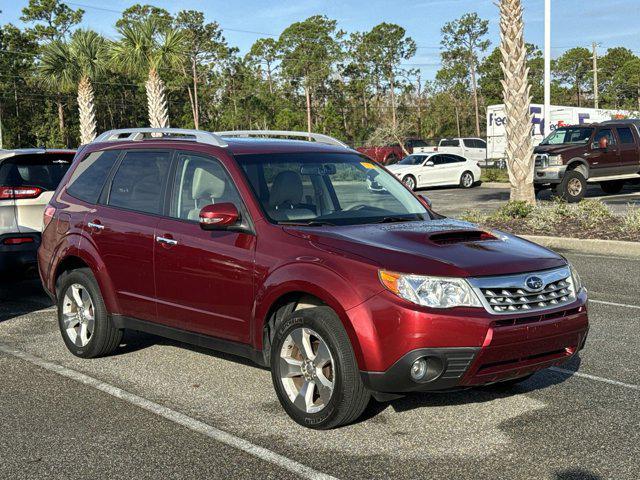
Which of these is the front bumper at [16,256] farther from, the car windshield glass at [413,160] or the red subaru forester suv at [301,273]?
the car windshield glass at [413,160]

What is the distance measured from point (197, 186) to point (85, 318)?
5.49 ft

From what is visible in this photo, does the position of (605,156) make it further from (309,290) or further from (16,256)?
(309,290)

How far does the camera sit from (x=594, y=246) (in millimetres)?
12992

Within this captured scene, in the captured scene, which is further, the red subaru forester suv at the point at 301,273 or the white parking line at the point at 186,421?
the red subaru forester suv at the point at 301,273

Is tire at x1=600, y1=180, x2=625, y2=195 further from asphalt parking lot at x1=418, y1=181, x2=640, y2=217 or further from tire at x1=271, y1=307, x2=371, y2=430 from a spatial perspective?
tire at x1=271, y1=307, x2=371, y2=430

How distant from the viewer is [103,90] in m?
83.2

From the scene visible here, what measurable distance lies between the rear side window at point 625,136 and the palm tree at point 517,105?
22.4 ft

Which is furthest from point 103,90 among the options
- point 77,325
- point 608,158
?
point 77,325

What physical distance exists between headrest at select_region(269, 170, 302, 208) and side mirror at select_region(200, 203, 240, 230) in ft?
1.09

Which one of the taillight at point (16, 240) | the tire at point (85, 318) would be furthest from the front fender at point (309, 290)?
the taillight at point (16, 240)

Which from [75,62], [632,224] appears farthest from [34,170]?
[75,62]

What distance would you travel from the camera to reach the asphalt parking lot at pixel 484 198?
21.2 m

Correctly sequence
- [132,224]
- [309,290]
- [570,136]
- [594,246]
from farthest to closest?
Answer: [570,136]
[594,246]
[132,224]
[309,290]

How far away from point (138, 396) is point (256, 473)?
5.63ft
